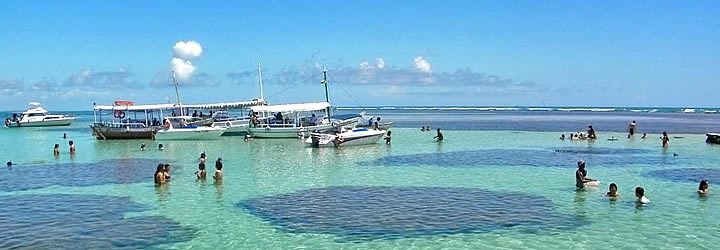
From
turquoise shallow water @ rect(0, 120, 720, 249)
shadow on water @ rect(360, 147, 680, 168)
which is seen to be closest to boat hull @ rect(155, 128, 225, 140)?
turquoise shallow water @ rect(0, 120, 720, 249)

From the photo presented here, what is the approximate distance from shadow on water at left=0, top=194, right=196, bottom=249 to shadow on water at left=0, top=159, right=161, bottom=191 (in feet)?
16.1

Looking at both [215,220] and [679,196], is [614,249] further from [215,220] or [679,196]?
[215,220]

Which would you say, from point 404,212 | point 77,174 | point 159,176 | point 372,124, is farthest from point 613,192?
point 372,124

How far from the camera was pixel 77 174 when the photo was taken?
32312 mm

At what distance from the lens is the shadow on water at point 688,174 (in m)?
28.2

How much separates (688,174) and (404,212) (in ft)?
55.1

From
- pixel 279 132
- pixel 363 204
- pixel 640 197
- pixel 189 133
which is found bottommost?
pixel 640 197

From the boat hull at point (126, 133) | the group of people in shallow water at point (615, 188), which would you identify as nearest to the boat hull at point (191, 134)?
the boat hull at point (126, 133)

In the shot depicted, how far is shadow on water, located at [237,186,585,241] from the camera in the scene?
18.0m

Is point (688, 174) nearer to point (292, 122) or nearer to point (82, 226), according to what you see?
point (82, 226)

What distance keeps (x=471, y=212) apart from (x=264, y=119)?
44.7m

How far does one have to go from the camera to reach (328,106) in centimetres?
6194

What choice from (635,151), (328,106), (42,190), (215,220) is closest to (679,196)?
(215,220)

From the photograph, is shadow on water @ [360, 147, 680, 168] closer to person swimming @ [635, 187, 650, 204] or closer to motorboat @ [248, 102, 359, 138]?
person swimming @ [635, 187, 650, 204]
